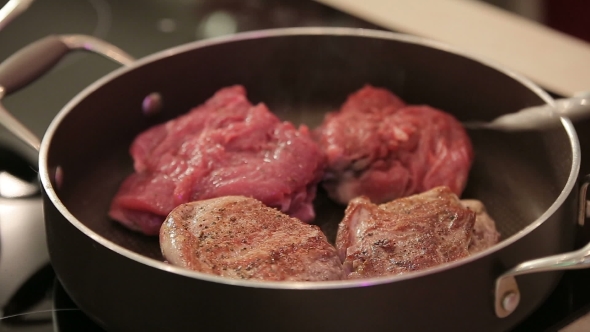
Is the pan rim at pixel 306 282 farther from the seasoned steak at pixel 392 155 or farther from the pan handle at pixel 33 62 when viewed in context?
the seasoned steak at pixel 392 155

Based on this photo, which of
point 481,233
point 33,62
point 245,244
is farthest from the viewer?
point 33,62

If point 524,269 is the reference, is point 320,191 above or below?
below

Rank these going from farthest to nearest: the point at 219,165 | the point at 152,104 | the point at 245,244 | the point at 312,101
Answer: the point at 312,101, the point at 152,104, the point at 219,165, the point at 245,244

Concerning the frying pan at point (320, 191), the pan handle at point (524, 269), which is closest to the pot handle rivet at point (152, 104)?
the frying pan at point (320, 191)

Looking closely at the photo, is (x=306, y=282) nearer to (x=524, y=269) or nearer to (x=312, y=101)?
(x=524, y=269)

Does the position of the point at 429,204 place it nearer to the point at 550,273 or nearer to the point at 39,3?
the point at 550,273

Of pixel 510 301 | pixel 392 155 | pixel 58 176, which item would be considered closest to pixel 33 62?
pixel 58 176

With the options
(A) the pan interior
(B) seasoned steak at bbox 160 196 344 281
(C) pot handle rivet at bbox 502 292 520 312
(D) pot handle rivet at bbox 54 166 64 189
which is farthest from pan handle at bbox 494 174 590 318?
(D) pot handle rivet at bbox 54 166 64 189

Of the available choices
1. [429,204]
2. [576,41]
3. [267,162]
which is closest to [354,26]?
[576,41]
